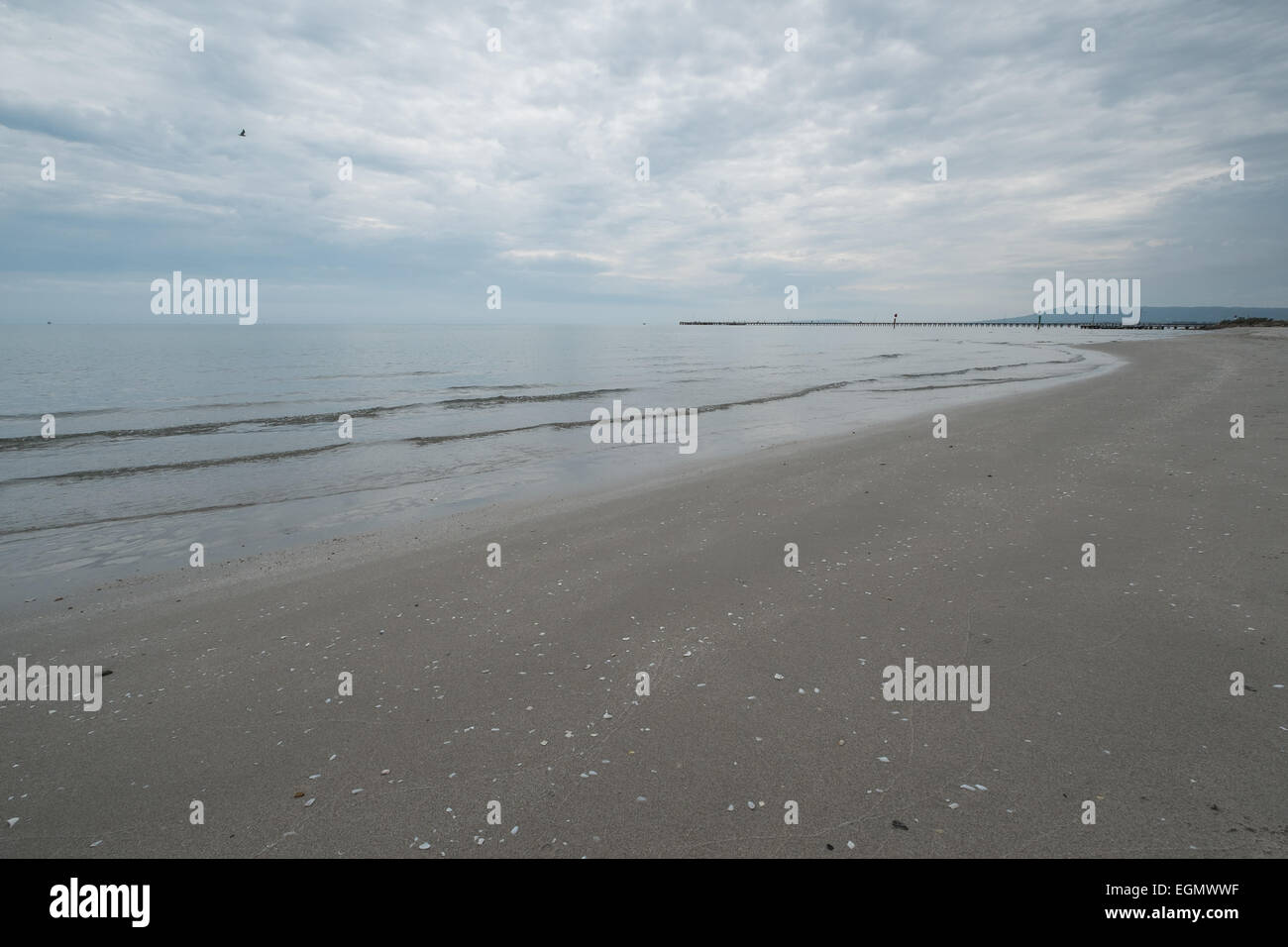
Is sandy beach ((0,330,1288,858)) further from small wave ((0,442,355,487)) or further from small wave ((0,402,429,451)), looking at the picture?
small wave ((0,402,429,451))

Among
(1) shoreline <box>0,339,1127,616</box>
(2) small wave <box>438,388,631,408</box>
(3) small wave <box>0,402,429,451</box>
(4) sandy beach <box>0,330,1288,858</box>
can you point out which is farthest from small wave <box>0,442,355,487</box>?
(2) small wave <box>438,388,631,408</box>

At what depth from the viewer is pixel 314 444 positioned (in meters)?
20.0

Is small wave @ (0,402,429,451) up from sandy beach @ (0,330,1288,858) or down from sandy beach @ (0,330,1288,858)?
up

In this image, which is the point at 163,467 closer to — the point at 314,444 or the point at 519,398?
the point at 314,444

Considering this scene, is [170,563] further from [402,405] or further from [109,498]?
[402,405]

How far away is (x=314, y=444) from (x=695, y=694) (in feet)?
61.4

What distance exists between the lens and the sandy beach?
12.2 ft

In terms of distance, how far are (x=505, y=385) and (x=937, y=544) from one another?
109 ft

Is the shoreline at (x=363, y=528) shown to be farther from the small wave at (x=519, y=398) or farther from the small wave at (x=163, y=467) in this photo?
the small wave at (x=519, y=398)

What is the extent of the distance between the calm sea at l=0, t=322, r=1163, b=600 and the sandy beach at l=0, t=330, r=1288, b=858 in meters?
2.85

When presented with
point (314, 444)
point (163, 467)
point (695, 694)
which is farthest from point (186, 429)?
point (695, 694)

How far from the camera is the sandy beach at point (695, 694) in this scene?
12.2ft

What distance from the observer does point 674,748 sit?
435cm
